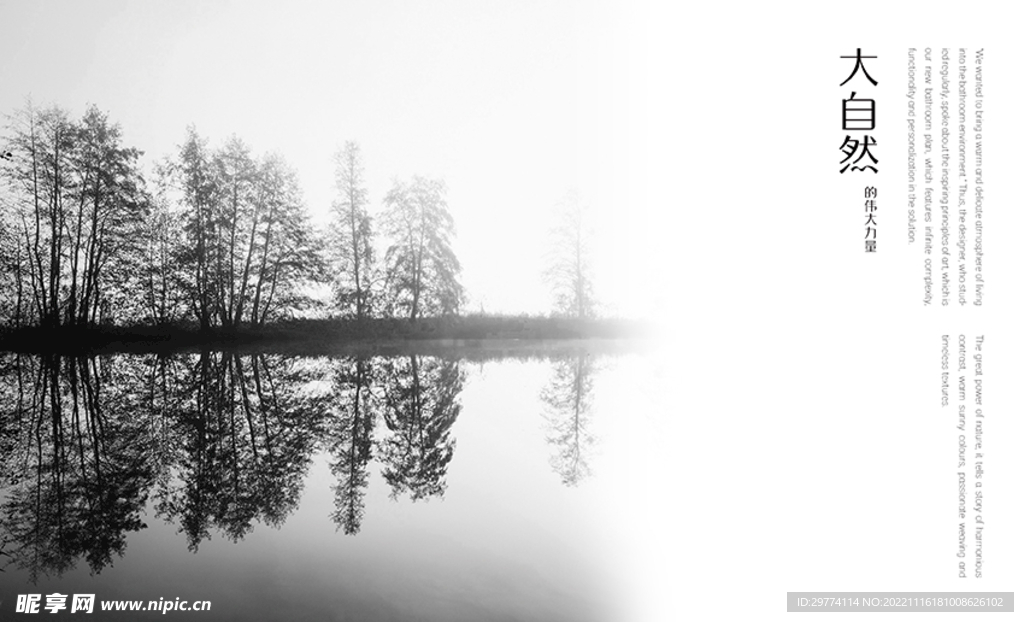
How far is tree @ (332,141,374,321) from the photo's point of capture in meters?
12.5

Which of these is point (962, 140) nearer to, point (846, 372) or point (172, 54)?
point (846, 372)

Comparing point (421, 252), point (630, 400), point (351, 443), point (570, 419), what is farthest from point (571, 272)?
point (351, 443)

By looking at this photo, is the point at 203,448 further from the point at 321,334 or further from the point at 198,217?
the point at 198,217

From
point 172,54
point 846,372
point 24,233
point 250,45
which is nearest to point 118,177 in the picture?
point 24,233

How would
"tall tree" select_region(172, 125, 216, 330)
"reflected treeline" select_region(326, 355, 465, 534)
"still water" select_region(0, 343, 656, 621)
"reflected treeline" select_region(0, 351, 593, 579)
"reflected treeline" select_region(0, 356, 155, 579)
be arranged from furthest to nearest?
1. "tall tree" select_region(172, 125, 216, 330)
2. "reflected treeline" select_region(326, 355, 465, 534)
3. "reflected treeline" select_region(0, 351, 593, 579)
4. "reflected treeline" select_region(0, 356, 155, 579)
5. "still water" select_region(0, 343, 656, 621)

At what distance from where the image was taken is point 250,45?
305 inches

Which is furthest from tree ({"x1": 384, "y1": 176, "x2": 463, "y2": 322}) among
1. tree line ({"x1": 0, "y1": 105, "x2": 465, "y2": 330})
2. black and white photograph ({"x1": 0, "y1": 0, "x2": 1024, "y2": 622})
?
black and white photograph ({"x1": 0, "y1": 0, "x2": 1024, "y2": 622})

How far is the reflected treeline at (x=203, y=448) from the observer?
241 centimetres

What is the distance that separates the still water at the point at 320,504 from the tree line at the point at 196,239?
680cm

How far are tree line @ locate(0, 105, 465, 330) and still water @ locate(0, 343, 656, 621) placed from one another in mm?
6805

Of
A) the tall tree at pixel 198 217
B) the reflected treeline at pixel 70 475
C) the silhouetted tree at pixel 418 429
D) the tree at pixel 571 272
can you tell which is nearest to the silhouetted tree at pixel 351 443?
the silhouetted tree at pixel 418 429

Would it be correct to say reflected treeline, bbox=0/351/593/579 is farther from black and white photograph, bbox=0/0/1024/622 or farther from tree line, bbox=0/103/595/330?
tree line, bbox=0/103/595/330

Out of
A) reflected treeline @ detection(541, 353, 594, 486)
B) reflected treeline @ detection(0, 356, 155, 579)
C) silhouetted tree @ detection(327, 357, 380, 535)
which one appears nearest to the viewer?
reflected treeline @ detection(0, 356, 155, 579)

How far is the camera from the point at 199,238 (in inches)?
486
